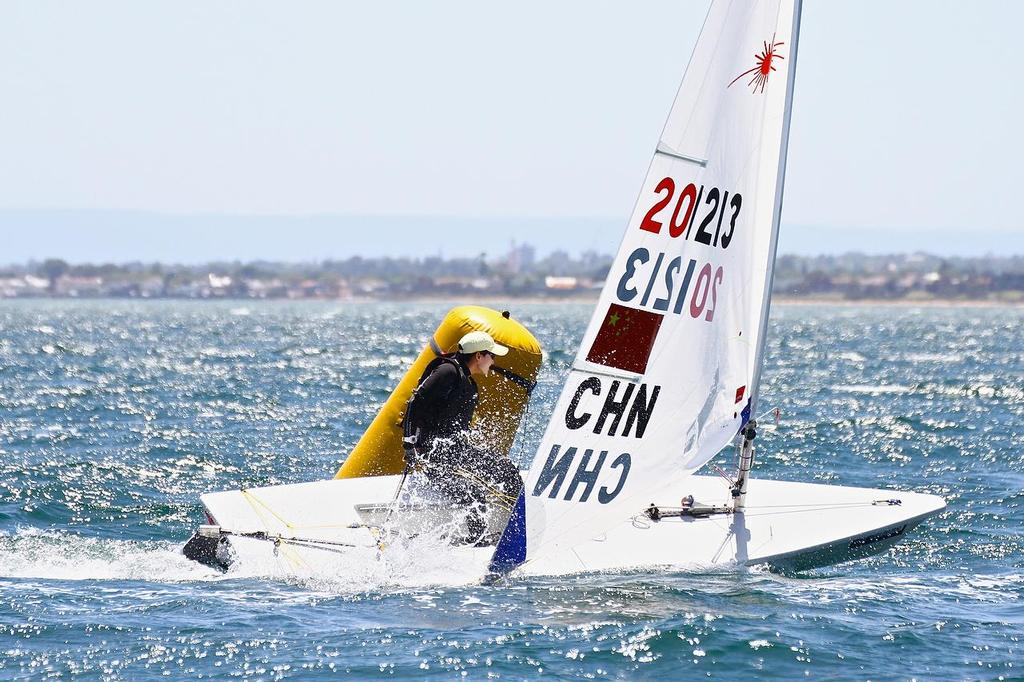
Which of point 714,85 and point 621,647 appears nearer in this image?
point 621,647

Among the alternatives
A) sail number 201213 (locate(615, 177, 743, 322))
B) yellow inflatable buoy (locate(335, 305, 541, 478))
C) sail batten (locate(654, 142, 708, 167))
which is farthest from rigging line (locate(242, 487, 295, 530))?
sail batten (locate(654, 142, 708, 167))

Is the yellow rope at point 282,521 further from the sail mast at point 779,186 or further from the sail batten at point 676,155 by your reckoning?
the sail batten at point 676,155

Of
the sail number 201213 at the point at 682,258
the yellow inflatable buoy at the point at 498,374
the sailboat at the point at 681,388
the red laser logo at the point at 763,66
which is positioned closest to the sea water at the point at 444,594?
the sailboat at the point at 681,388

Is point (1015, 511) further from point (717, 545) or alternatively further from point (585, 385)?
point (585, 385)

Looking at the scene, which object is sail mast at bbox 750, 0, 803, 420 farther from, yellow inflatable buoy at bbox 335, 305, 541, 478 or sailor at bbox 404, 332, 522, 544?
yellow inflatable buoy at bbox 335, 305, 541, 478

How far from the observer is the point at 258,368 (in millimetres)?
35969

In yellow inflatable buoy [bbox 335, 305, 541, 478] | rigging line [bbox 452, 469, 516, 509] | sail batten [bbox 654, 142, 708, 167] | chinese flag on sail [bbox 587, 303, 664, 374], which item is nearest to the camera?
sail batten [bbox 654, 142, 708, 167]

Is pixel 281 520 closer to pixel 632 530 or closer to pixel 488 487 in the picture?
pixel 488 487

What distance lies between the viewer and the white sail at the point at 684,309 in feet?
30.5

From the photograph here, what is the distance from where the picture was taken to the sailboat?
933cm

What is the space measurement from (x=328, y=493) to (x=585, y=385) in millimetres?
2647

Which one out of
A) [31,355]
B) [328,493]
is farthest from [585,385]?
[31,355]

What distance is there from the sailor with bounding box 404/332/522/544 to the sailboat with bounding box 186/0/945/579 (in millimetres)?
189

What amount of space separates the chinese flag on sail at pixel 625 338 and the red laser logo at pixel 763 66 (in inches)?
63.3
